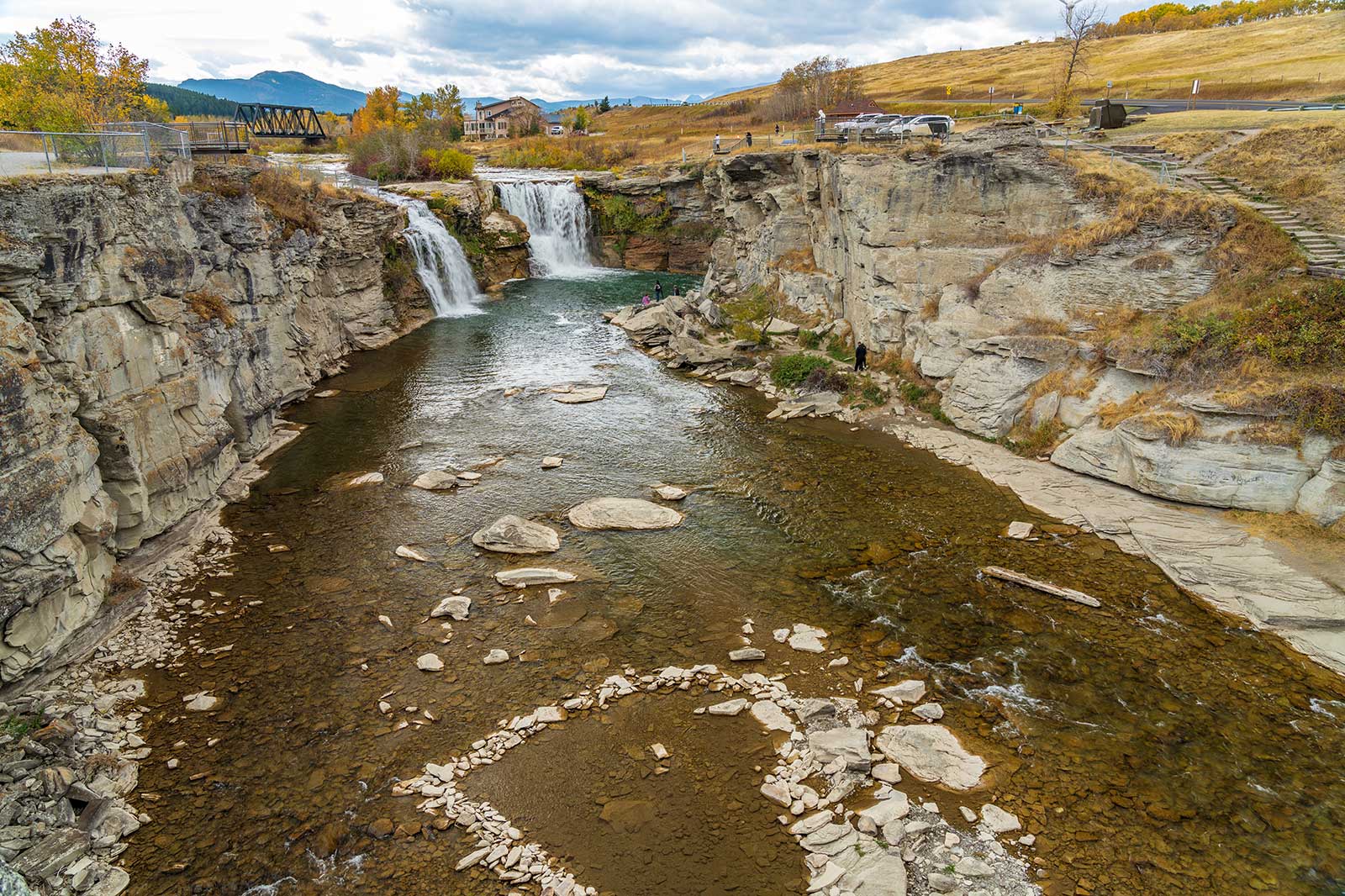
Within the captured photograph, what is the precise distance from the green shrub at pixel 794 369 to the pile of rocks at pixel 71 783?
24228 millimetres

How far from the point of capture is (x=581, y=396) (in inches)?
1194

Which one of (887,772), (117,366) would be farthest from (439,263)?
(887,772)

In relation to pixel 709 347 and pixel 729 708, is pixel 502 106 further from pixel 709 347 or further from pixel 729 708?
pixel 729 708

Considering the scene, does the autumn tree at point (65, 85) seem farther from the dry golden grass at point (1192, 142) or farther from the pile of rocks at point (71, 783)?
the dry golden grass at point (1192, 142)

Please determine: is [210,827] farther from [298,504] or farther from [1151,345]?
[1151,345]

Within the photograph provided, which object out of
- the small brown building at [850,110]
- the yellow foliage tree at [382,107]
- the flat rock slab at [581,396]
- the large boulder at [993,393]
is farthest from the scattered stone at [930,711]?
the yellow foliage tree at [382,107]

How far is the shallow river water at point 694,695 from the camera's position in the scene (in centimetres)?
1066

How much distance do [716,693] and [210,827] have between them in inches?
337

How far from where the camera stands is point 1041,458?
2280 centimetres

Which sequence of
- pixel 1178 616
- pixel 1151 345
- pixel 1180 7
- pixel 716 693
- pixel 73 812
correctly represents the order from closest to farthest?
1. pixel 73 812
2. pixel 716 693
3. pixel 1178 616
4. pixel 1151 345
5. pixel 1180 7

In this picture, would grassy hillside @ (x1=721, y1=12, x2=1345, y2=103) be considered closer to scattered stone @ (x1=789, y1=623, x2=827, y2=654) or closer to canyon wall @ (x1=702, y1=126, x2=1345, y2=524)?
canyon wall @ (x1=702, y1=126, x2=1345, y2=524)

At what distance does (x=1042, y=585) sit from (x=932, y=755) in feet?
21.8

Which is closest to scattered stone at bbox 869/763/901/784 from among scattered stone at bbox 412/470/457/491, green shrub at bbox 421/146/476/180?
scattered stone at bbox 412/470/457/491

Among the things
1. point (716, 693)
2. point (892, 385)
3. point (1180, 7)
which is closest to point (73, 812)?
point (716, 693)
